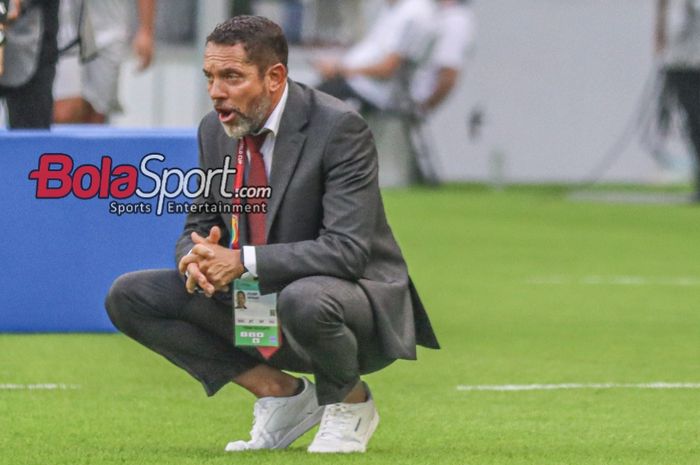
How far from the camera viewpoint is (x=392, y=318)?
217 inches

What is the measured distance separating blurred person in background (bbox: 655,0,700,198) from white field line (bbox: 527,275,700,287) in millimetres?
7825

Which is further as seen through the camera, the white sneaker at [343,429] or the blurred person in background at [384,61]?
the blurred person in background at [384,61]

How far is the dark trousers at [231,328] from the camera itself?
17.5 feet

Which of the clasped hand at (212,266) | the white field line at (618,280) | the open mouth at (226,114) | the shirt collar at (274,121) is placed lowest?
the white field line at (618,280)

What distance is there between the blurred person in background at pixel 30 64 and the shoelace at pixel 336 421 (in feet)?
11.6

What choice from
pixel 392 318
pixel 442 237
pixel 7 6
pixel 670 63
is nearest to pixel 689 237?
pixel 442 237

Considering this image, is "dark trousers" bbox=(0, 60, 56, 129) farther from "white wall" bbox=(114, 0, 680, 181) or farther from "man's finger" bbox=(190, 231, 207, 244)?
"white wall" bbox=(114, 0, 680, 181)

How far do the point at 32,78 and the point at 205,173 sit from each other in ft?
10.7

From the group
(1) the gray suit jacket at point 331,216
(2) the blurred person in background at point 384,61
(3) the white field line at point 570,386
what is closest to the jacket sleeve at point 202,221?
(1) the gray suit jacket at point 331,216

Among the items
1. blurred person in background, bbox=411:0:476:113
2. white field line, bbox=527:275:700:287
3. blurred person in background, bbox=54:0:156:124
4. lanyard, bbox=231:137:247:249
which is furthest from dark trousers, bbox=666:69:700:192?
lanyard, bbox=231:137:247:249

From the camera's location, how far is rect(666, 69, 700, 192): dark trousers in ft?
64.4

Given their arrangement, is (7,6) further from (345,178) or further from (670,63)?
(670,63)

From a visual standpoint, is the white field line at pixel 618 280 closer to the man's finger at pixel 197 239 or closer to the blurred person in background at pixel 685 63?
the man's finger at pixel 197 239

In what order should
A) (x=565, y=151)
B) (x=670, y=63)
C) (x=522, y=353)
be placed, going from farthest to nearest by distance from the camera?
(x=565, y=151) → (x=670, y=63) → (x=522, y=353)
